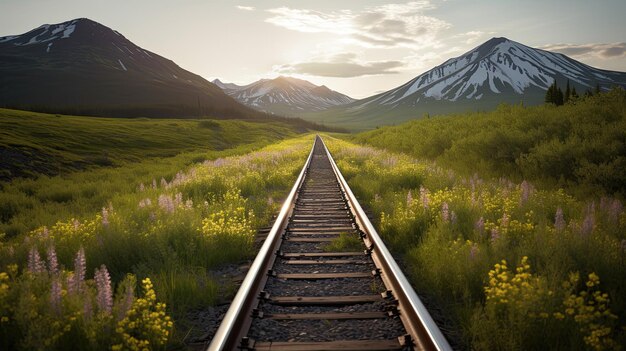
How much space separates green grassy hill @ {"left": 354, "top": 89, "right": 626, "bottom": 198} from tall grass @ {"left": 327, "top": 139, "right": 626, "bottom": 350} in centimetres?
171

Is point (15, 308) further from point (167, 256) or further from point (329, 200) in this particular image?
point (329, 200)

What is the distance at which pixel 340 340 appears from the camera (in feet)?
10.2

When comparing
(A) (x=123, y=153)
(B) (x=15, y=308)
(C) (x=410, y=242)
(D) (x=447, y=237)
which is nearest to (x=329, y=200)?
(C) (x=410, y=242)

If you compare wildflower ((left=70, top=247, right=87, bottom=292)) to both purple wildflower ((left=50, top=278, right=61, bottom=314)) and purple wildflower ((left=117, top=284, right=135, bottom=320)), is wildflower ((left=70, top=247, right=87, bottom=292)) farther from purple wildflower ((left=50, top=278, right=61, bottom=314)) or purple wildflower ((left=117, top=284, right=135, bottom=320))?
purple wildflower ((left=117, top=284, right=135, bottom=320))

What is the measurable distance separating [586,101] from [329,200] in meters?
9.83

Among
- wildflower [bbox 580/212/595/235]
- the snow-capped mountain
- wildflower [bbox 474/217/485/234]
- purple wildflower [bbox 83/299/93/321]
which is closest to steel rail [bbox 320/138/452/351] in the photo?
wildflower [bbox 474/217/485/234]

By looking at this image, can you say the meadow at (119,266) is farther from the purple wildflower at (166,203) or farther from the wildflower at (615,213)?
the wildflower at (615,213)

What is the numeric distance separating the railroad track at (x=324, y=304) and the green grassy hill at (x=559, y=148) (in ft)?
18.6

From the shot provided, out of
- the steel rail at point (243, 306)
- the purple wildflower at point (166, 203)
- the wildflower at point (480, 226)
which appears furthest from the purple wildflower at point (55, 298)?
the wildflower at point (480, 226)

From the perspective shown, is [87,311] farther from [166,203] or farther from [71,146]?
[71,146]

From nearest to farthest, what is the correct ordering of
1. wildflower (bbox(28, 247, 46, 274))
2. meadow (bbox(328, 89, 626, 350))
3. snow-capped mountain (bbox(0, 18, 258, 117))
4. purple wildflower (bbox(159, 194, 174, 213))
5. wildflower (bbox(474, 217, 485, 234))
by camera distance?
meadow (bbox(328, 89, 626, 350)) < wildflower (bbox(28, 247, 46, 274)) < wildflower (bbox(474, 217, 485, 234)) < purple wildflower (bbox(159, 194, 174, 213)) < snow-capped mountain (bbox(0, 18, 258, 117))

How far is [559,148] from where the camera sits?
9.32 metres

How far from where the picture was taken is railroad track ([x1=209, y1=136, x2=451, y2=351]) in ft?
9.82

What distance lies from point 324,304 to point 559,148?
843cm
